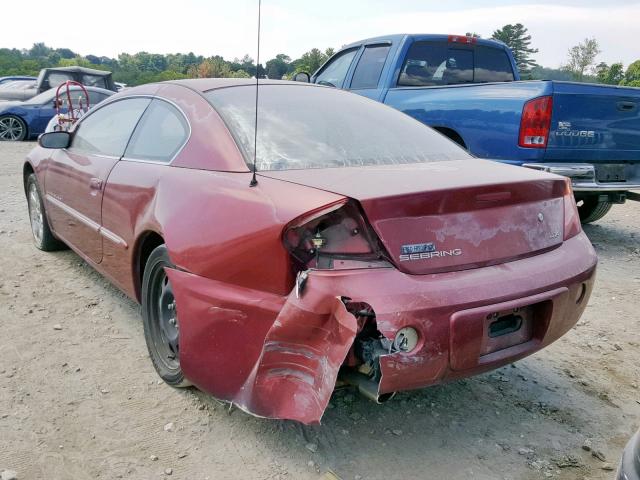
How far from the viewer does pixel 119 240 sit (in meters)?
3.07

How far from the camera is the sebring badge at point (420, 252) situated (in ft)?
6.57

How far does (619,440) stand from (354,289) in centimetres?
145

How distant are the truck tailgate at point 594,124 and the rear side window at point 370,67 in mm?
2308

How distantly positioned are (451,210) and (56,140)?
304cm

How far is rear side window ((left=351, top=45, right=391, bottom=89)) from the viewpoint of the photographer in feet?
21.3

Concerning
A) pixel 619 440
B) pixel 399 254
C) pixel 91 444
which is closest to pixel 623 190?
pixel 619 440

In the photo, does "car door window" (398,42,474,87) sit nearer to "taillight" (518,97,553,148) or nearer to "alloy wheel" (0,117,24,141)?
"taillight" (518,97,553,148)

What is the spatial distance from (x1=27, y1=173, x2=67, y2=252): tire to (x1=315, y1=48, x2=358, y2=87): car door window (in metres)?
3.80

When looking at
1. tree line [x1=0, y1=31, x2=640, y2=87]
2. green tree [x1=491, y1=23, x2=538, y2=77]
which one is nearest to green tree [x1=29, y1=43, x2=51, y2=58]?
tree line [x1=0, y1=31, x2=640, y2=87]

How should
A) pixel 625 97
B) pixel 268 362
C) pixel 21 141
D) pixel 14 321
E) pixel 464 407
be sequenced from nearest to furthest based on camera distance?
pixel 268 362 < pixel 464 407 < pixel 14 321 < pixel 625 97 < pixel 21 141

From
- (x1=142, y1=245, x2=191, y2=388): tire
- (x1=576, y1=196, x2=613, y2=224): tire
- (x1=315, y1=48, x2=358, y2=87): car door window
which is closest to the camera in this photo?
(x1=142, y1=245, x2=191, y2=388): tire

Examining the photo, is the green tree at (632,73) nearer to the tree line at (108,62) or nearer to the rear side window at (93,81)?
the tree line at (108,62)

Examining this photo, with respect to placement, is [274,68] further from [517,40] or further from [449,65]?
[517,40]

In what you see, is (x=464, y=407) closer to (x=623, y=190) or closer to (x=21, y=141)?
(x=623, y=190)
